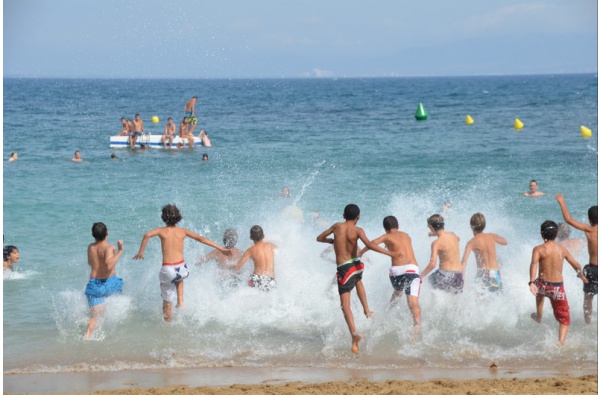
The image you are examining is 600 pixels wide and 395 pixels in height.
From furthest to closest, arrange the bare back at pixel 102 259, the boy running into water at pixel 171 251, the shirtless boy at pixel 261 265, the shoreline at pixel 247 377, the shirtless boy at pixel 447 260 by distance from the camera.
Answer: the shirtless boy at pixel 261 265
the shirtless boy at pixel 447 260
the boy running into water at pixel 171 251
the bare back at pixel 102 259
the shoreline at pixel 247 377

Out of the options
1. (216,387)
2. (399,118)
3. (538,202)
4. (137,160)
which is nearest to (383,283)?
(216,387)

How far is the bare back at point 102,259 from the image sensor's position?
8.30m

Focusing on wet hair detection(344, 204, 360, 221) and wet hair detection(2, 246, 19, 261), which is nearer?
wet hair detection(344, 204, 360, 221)

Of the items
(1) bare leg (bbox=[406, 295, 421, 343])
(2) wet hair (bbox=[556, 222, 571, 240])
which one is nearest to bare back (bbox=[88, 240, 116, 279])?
(1) bare leg (bbox=[406, 295, 421, 343])

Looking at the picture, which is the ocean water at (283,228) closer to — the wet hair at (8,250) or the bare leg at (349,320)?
the bare leg at (349,320)

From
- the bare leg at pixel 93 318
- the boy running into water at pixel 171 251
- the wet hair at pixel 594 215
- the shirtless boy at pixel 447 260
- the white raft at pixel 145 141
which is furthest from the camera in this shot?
the white raft at pixel 145 141

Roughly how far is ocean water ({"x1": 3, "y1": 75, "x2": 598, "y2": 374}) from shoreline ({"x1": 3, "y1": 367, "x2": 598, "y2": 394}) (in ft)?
0.84

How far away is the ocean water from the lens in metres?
8.11

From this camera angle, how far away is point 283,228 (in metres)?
11.8

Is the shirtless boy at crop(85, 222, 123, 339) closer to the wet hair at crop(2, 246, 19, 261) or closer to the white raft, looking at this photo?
the wet hair at crop(2, 246, 19, 261)

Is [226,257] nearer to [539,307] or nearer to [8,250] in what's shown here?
[8,250]

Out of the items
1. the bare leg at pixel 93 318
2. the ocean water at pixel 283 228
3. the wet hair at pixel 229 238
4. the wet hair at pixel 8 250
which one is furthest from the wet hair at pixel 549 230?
the wet hair at pixel 8 250

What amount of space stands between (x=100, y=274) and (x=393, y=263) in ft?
9.96

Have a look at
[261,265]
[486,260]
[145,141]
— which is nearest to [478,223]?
[486,260]
